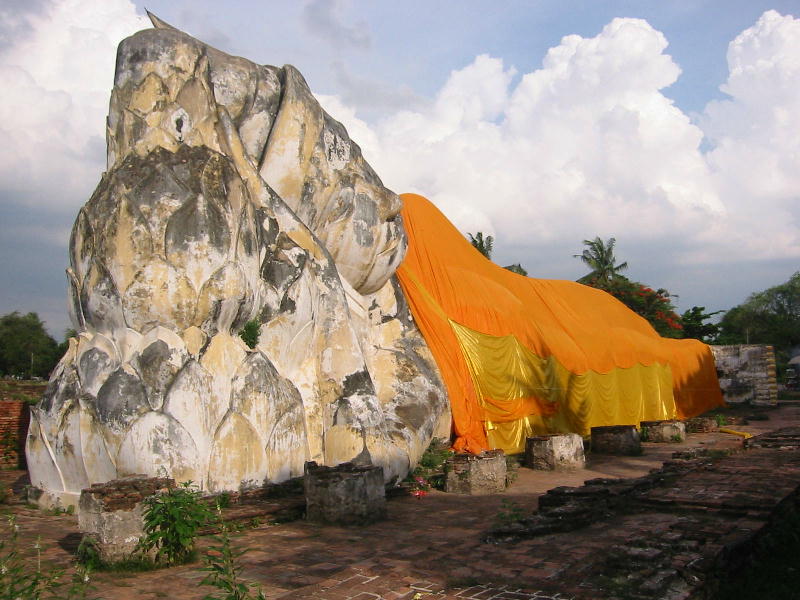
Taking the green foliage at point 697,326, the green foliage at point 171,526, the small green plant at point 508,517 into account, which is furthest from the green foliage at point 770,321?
the green foliage at point 171,526

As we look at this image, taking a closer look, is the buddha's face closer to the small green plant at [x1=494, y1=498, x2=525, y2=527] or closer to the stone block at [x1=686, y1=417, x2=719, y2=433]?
the small green plant at [x1=494, y1=498, x2=525, y2=527]

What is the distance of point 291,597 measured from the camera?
13.2 ft

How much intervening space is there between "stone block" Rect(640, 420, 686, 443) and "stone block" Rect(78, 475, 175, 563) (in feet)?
38.9

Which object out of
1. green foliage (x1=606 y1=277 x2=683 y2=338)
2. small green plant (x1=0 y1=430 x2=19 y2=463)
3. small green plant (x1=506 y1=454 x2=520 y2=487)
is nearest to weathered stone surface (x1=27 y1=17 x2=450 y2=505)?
small green plant (x1=506 y1=454 x2=520 y2=487)

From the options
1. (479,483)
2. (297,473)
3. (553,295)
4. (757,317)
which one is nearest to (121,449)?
(297,473)

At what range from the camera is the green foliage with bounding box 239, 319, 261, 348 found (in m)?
7.84

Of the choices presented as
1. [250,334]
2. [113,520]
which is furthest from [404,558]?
[250,334]

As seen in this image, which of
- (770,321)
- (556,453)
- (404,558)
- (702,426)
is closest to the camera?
(404,558)

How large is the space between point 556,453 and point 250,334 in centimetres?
508

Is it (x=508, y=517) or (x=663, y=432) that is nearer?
(x=508, y=517)

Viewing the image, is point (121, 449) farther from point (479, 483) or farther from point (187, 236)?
point (479, 483)

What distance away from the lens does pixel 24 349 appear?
34.4 m

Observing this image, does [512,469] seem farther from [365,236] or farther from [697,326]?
[697,326]

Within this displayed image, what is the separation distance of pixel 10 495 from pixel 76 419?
2.01m
